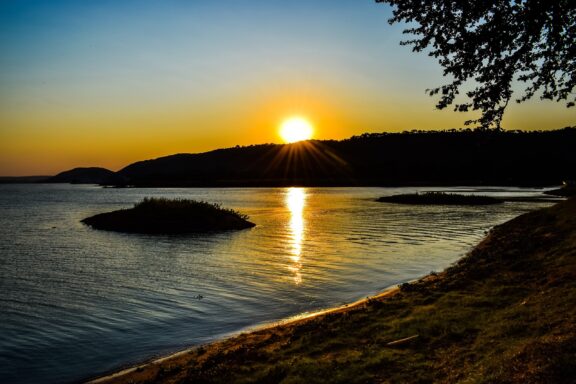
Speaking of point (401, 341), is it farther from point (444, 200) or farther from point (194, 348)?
point (444, 200)

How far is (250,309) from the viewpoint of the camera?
742 inches

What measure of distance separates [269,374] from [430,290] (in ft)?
29.8

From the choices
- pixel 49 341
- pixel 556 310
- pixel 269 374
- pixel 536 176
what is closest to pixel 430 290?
pixel 556 310

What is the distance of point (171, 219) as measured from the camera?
176 ft

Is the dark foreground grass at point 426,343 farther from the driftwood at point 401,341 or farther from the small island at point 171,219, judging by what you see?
the small island at point 171,219

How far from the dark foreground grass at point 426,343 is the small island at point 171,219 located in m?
38.1

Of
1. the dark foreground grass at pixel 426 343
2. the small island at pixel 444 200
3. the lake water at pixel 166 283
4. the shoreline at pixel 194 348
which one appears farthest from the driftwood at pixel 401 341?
the small island at pixel 444 200

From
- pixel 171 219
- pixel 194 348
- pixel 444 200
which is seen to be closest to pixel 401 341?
pixel 194 348

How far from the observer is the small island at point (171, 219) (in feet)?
173

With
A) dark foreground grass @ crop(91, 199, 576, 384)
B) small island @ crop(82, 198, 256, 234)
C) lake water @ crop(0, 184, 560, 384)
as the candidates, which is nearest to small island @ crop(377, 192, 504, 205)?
lake water @ crop(0, 184, 560, 384)

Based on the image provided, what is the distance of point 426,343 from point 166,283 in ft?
54.2

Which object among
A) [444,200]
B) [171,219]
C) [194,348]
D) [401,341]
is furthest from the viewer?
[444,200]

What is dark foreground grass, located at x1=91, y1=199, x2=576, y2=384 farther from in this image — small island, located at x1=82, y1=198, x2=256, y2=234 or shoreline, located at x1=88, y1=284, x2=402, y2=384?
small island, located at x1=82, y1=198, x2=256, y2=234

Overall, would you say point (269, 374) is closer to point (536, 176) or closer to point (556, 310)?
point (556, 310)
